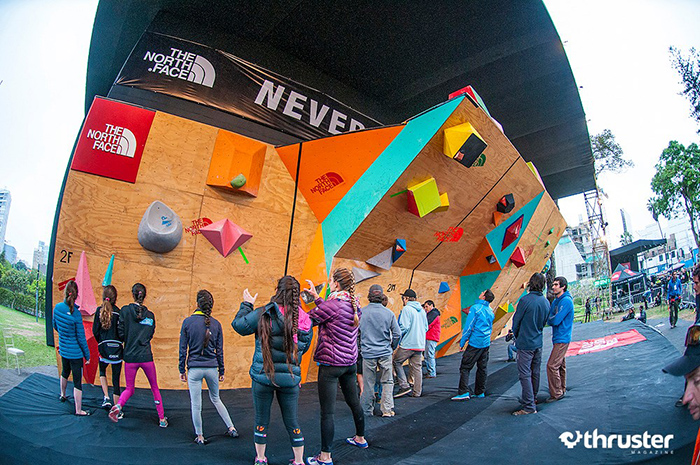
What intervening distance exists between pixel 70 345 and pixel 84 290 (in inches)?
41.9

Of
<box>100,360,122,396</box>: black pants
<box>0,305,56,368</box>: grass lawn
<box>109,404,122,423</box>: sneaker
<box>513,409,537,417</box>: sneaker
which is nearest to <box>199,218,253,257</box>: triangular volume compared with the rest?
<box>100,360,122,396</box>: black pants

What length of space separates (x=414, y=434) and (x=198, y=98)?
18.0 feet

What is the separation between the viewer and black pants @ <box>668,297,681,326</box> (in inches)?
105

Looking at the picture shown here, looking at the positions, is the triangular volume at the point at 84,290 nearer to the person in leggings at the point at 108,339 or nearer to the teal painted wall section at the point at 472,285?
the person in leggings at the point at 108,339

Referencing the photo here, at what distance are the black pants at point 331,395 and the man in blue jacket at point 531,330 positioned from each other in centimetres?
217

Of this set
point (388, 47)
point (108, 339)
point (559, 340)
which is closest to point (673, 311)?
point (559, 340)

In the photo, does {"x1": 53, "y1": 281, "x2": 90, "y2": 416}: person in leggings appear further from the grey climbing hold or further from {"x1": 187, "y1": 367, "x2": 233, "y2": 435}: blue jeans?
the grey climbing hold

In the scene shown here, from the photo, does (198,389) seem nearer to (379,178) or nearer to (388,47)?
(379,178)

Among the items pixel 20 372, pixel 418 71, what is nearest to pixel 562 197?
pixel 418 71

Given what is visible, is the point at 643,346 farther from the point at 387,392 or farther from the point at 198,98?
the point at 198,98

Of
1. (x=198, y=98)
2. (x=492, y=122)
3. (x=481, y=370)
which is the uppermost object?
(x=198, y=98)

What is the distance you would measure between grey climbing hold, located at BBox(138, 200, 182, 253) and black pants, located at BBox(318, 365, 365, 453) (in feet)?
9.57

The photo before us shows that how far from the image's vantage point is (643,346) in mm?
3230

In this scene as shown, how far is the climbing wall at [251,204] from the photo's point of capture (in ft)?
15.4
